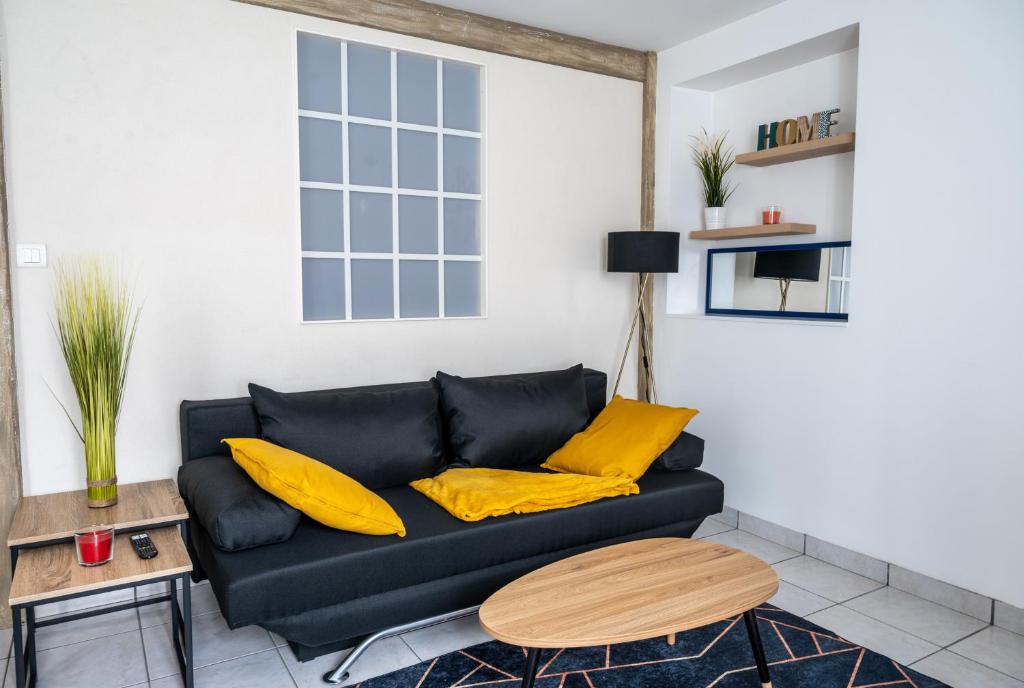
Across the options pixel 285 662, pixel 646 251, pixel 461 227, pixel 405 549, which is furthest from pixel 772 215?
pixel 285 662

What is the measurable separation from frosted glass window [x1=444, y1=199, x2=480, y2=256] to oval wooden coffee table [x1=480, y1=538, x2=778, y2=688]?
6.16 feet

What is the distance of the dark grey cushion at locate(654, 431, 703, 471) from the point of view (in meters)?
3.37

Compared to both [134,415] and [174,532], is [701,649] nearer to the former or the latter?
[174,532]

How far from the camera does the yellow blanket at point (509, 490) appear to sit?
276 centimetres

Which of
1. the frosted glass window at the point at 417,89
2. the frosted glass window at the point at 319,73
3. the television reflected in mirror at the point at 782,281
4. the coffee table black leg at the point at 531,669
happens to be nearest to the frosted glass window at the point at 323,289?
the frosted glass window at the point at 319,73

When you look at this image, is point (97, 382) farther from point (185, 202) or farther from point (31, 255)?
point (185, 202)

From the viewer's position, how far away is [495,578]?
8.95 ft

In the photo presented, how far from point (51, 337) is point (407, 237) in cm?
162

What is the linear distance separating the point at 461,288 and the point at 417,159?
2.30ft

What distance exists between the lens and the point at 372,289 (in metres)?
3.61

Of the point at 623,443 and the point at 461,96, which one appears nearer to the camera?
the point at 623,443

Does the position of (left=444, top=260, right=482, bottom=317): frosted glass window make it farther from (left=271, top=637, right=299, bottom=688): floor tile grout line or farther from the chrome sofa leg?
(left=271, top=637, right=299, bottom=688): floor tile grout line

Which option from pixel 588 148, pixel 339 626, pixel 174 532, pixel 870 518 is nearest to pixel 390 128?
pixel 588 148

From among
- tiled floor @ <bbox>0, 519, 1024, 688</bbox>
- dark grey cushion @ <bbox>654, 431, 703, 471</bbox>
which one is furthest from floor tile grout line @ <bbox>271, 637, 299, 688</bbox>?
dark grey cushion @ <bbox>654, 431, 703, 471</bbox>
